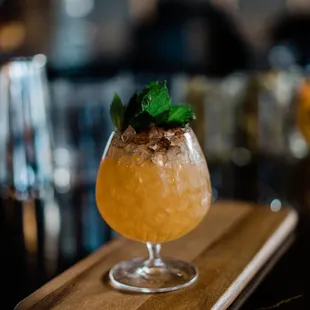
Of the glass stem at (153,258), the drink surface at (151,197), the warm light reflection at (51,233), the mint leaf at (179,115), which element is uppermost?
the mint leaf at (179,115)

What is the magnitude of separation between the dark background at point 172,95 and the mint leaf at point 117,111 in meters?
0.25

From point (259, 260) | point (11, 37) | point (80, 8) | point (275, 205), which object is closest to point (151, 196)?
point (259, 260)

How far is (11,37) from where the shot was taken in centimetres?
167

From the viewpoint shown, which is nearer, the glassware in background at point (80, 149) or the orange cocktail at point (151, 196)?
the orange cocktail at point (151, 196)

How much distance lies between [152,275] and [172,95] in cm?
113

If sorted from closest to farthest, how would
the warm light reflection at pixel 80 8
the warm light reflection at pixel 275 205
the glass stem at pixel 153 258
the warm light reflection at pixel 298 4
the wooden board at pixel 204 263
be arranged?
the wooden board at pixel 204 263 < the glass stem at pixel 153 258 < the warm light reflection at pixel 275 205 < the warm light reflection at pixel 298 4 < the warm light reflection at pixel 80 8

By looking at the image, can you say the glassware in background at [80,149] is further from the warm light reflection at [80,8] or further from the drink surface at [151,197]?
the warm light reflection at [80,8]

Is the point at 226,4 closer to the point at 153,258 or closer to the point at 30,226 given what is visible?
the point at 30,226

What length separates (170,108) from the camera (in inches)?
35.3

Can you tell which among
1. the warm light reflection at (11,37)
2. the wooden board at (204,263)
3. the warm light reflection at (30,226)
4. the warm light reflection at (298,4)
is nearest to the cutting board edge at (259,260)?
the wooden board at (204,263)

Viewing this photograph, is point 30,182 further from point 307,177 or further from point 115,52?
point 115,52

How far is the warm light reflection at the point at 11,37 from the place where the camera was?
1.62 metres

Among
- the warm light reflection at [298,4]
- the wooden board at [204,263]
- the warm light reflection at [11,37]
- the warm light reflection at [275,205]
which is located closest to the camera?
the wooden board at [204,263]

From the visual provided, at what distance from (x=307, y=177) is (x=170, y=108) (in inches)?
29.2
